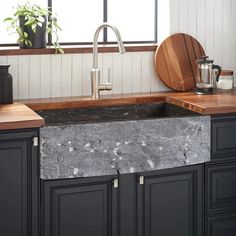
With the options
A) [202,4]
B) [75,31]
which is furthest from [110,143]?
[202,4]

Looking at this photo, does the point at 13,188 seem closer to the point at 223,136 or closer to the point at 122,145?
the point at 122,145

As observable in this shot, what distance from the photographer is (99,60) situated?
4.00 metres

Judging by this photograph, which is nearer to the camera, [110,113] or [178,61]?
[110,113]

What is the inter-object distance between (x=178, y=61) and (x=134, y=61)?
294 mm

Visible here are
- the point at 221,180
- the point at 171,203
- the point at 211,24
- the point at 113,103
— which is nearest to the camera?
the point at 171,203

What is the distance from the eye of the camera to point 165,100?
155 inches

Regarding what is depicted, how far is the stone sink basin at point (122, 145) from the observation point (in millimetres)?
3172

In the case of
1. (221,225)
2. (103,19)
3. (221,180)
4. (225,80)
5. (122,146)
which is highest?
(103,19)

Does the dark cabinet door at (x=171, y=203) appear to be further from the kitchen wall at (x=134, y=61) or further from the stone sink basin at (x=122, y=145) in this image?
the kitchen wall at (x=134, y=61)

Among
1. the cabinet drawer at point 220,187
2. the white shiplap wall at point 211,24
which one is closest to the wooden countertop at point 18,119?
the cabinet drawer at point 220,187

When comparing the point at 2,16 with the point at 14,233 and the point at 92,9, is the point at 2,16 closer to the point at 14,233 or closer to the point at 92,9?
the point at 92,9

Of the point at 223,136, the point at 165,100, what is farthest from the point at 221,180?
the point at 165,100

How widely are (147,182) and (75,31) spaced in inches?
50.1

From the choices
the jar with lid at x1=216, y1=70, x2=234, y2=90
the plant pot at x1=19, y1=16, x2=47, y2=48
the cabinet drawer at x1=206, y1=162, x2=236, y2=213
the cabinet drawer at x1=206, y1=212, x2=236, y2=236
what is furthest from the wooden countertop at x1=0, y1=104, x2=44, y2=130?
the jar with lid at x1=216, y1=70, x2=234, y2=90
